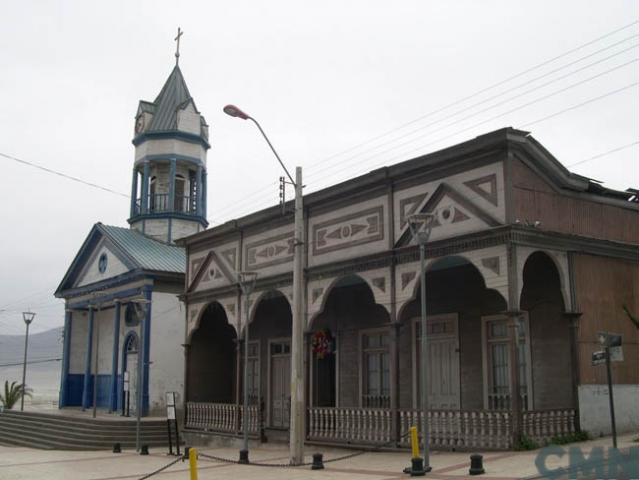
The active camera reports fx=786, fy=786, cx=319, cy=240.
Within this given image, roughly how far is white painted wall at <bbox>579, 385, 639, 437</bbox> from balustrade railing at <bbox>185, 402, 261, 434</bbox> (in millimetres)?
9316

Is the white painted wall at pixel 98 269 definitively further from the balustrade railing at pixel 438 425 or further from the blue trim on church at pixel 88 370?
the balustrade railing at pixel 438 425

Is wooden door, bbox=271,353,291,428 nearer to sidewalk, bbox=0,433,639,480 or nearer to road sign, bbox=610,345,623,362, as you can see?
sidewalk, bbox=0,433,639,480

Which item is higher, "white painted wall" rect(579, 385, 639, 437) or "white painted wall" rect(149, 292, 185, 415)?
"white painted wall" rect(149, 292, 185, 415)

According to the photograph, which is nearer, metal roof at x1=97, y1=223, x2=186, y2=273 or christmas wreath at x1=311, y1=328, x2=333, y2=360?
christmas wreath at x1=311, y1=328, x2=333, y2=360

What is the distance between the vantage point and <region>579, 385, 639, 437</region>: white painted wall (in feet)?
50.6

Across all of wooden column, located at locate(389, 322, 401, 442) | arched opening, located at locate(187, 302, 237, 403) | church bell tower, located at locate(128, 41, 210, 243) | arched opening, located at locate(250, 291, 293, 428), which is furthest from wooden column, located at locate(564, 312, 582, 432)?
church bell tower, located at locate(128, 41, 210, 243)

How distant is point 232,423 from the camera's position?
74.5ft

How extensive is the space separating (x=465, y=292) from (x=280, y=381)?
27.2ft

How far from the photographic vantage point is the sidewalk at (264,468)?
13.0m

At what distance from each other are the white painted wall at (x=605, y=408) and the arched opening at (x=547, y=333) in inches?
13.7

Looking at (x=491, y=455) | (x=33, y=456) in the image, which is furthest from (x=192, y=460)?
(x=33, y=456)

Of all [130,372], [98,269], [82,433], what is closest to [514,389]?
[82,433]

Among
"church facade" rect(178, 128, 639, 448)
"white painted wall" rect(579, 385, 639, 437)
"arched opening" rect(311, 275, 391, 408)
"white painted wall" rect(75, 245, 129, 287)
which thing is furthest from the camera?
"white painted wall" rect(75, 245, 129, 287)

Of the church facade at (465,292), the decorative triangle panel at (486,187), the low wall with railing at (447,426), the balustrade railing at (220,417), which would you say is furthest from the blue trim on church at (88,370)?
the decorative triangle panel at (486,187)
